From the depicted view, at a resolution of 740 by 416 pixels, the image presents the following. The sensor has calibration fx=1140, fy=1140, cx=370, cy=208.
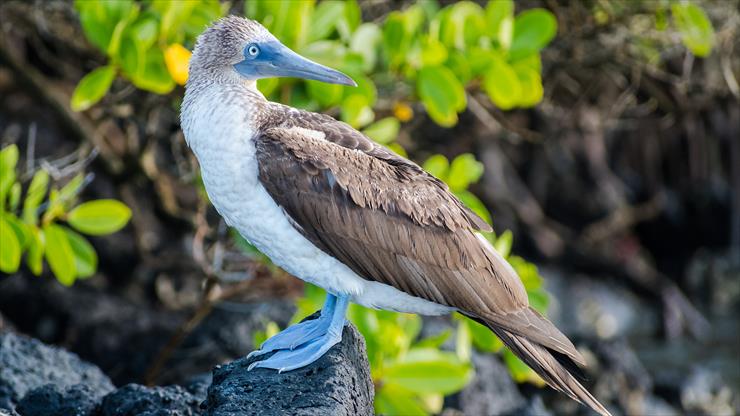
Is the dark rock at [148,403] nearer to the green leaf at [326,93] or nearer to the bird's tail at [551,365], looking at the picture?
the bird's tail at [551,365]

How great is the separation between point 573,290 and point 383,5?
4277 mm

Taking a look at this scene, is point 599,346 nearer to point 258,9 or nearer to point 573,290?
point 573,290

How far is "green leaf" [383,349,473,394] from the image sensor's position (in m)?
4.99

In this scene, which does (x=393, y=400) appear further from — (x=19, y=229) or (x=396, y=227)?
(x=19, y=229)

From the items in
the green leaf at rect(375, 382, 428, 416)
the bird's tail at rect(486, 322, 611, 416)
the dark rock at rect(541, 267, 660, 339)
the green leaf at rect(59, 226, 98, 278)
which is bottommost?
the dark rock at rect(541, 267, 660, 339)

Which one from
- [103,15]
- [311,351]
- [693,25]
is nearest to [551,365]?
[311,351]

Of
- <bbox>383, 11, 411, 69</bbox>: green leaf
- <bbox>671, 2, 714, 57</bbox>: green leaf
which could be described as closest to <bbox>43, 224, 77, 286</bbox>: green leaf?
<bbox>383, 11, 411, 69</bbox>: green leaf

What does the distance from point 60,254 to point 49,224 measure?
6.7 inches

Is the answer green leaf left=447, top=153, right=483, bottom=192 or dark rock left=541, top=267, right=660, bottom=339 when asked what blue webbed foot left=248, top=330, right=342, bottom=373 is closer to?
green leaf left=447, top=153, right=483, bottom=192

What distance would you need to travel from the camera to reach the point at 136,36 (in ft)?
17.3

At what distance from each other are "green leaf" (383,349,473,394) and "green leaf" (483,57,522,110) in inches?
59.5

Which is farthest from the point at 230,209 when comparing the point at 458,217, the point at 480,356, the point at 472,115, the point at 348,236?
the point at 472,115

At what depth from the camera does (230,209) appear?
401 centimetres

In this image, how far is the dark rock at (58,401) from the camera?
13.8 ft
